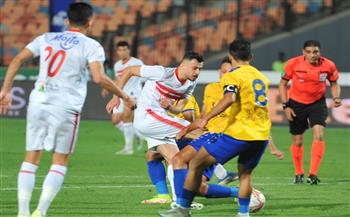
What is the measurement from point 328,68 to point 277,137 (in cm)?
922

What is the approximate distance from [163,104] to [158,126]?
288 millimetres

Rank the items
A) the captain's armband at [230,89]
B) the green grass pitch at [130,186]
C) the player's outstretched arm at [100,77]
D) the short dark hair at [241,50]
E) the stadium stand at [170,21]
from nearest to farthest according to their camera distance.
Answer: the player's outstretched arm at [100,77], the captain's armband at [230,89], the short dark hair at [241,50], the green grass pitch at [130,186], the stadium stand at [170,21]

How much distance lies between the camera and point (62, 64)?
982cm

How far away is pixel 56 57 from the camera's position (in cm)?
982

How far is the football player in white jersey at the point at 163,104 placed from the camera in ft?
40.3

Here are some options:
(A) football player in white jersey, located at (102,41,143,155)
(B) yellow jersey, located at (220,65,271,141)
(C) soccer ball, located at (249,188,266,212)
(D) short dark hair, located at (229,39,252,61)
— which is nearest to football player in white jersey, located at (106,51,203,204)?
(C) soccer ball, located at (249,188,266,212)

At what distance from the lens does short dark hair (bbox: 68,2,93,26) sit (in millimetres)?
9852

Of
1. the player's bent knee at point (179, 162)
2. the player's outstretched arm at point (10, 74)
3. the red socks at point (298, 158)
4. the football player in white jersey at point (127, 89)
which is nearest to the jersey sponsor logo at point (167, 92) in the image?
the player's bent knee at point (179, 162)

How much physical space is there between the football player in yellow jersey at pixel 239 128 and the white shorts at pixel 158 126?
5.03ft

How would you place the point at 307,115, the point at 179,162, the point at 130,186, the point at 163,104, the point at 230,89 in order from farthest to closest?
the point at 307,115, the point at 130,186, the point at 163,104, the point at 179,162, the point at 230,89

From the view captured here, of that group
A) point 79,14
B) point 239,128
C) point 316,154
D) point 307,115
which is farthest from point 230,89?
point 307,115

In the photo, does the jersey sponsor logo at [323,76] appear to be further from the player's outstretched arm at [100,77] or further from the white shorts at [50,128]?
the white shorts at [50,128]

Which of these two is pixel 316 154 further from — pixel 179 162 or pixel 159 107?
pixel 179 162

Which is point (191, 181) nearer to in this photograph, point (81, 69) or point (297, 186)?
point (81, 69)
